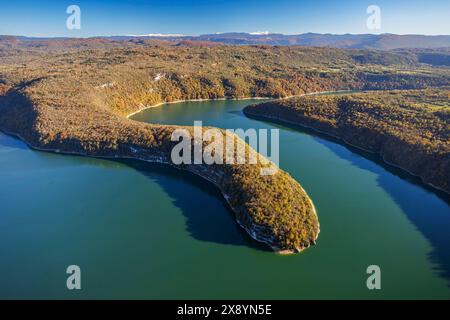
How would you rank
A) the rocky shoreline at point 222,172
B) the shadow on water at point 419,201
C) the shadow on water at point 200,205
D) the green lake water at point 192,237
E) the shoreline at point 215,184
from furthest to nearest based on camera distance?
the shadow on water at point 200,205, the rocky shoreline at point 222,172, the shadow on water at point 419,201, the shoreline at point 215,184, the green lake water at point 192,237

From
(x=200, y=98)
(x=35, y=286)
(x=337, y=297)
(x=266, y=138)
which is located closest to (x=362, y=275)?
(x=337, y=297)

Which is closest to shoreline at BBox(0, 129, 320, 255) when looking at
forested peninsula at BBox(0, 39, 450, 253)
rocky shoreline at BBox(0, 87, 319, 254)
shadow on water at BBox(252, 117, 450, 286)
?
rocky shoreline at BBox(0, 87, 319, 254)

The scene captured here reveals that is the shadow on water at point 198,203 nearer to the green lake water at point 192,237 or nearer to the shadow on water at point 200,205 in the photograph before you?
the shadow on water at point 200,205

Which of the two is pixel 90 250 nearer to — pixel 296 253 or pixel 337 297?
pixel 296 253

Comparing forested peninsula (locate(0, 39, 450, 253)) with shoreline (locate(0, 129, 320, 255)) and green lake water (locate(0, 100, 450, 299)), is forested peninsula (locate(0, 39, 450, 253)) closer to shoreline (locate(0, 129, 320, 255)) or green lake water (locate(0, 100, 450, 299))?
shoreline (locate(0, 129, 320, 255))

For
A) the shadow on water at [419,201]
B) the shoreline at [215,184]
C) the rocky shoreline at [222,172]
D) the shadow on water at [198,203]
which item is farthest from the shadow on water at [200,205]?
the shadow on water at [419,201]

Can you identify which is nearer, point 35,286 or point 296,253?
point 35,286
